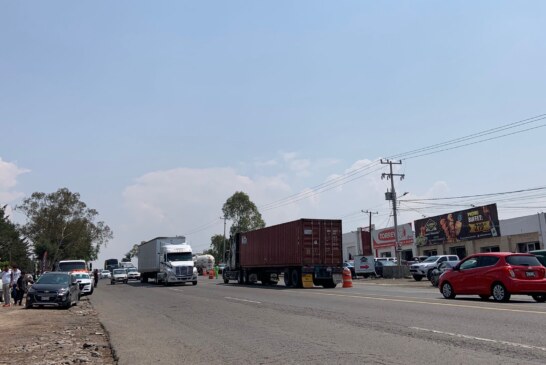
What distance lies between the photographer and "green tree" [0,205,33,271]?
2552 inches

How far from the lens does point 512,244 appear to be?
1752 inches

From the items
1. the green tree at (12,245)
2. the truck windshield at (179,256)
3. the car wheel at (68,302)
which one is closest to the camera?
the car wheel at (68,302)

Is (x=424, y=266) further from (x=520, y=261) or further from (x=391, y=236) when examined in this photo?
(x=391, y=236)

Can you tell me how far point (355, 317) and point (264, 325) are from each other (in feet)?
8.14

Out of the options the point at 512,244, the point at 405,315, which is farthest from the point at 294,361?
the point at 512,244

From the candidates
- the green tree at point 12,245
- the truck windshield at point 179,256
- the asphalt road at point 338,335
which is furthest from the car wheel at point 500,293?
the green tree at point 12,245

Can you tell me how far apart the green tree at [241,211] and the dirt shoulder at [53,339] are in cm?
6679

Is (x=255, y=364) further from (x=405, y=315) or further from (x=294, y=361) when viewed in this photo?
(x=405, y=315)

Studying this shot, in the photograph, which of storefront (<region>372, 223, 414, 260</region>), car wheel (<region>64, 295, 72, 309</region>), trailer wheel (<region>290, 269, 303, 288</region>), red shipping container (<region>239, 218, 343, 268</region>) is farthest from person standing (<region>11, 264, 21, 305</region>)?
storefront (<region>372, 223, 414, 260</region>)

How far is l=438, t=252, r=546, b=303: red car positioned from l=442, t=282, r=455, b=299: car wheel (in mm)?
180

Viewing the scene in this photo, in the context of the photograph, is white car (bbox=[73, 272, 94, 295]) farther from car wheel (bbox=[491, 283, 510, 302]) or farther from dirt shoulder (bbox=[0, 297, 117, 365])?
car wheel (bbox=[491, 283, 510, 302])

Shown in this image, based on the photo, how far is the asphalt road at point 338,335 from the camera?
8086 mm

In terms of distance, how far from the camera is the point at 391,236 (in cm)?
6306

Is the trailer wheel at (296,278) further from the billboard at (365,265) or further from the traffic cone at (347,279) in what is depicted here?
the billboard at (365,265)
